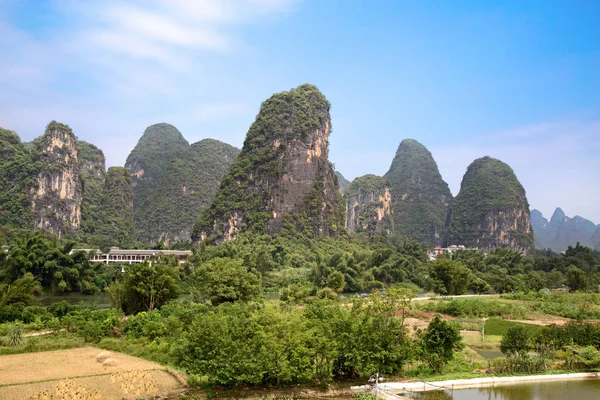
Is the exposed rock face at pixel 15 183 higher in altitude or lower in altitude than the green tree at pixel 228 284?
higher

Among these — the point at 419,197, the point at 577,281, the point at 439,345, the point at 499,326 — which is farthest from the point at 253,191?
the point at 419,197

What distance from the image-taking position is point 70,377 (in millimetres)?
12789

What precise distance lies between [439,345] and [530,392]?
2714 millimetres

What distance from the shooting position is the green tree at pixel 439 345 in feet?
50.3

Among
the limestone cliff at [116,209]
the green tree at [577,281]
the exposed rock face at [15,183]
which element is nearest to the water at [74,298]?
the exposed rock face at [15,183]

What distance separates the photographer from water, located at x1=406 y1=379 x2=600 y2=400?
1321 cm

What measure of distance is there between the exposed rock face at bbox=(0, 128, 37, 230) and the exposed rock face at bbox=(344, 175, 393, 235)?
5003 centimetres

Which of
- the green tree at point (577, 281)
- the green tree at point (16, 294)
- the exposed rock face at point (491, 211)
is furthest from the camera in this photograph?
the exposed rock face at point (491, 211)

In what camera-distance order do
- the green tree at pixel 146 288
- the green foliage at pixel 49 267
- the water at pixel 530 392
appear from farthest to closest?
the green foliage at pixel 49 267 → the green tree at pixel 146 288 → the water at pixel 530 392

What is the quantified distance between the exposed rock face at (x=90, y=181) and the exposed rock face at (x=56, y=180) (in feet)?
10.8

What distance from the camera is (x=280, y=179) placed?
61625 mm

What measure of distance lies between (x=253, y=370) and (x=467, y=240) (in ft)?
283

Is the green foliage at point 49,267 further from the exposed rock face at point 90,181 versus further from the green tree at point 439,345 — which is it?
the exposed rock face at point 90,181

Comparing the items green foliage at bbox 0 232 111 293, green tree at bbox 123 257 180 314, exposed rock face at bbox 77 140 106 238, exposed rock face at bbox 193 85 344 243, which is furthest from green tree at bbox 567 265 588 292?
exposed rock face at bbox 77 140 106 238
